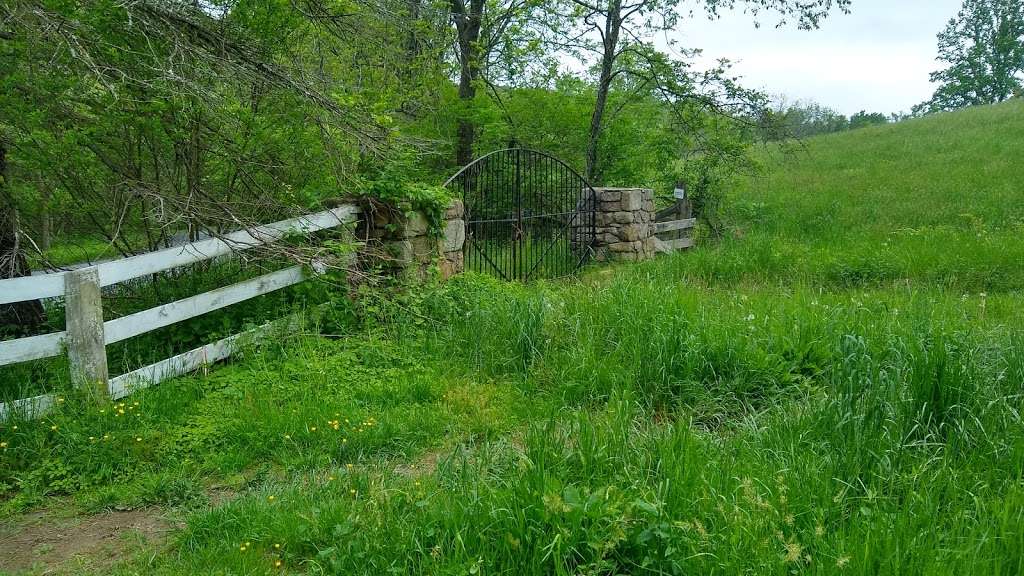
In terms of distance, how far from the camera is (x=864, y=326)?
5.41m

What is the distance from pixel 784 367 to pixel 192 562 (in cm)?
395

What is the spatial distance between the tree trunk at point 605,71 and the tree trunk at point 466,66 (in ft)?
7.65

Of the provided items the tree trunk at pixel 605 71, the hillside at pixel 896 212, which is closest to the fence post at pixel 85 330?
the hillside at pixel 896 212

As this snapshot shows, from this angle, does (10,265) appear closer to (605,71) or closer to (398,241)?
(398,241)

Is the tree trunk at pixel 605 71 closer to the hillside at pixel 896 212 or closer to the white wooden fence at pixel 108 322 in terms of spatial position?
the hillside at pixel 896 212

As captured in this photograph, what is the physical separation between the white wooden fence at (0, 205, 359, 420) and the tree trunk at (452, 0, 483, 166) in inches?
342

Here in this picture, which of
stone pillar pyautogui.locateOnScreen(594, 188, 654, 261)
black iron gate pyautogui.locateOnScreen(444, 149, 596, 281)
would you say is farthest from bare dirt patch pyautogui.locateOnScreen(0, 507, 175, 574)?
stone pillar pyautogui.locateOnScreen(594, 188, 654, 261)

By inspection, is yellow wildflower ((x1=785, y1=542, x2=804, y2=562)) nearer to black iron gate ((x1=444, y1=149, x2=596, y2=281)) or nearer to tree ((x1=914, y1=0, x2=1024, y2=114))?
black iron gate ((x1=444, y1=149, x2=596, y2=281))

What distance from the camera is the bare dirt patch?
10.6ft

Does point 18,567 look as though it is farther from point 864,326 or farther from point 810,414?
point 864,326

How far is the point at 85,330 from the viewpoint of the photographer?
14.6 ft

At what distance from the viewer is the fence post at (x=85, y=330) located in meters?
4.40

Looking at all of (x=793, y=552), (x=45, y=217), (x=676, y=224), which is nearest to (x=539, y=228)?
(x=676, y=224)

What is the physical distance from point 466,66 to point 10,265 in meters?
9.80
